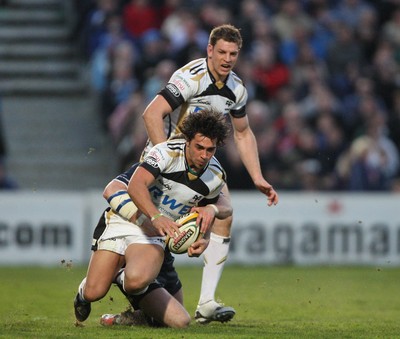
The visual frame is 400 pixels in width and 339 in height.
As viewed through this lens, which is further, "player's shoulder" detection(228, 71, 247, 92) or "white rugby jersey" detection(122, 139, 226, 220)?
"player's shoulder" detection(228, 71, 247, 92)

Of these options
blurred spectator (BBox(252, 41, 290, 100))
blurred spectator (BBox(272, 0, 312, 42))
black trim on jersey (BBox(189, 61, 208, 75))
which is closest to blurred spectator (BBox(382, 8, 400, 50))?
blurred spectator (BBox(272, 0, 312, 42))

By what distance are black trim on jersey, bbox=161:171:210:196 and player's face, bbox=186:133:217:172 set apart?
0.18 metres

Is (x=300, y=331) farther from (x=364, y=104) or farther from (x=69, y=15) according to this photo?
(x=69, y=15)

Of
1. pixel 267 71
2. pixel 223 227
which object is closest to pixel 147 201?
pixel 223 227

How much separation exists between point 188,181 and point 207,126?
1.82 ft

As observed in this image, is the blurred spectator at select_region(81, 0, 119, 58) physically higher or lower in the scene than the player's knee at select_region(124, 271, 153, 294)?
higher

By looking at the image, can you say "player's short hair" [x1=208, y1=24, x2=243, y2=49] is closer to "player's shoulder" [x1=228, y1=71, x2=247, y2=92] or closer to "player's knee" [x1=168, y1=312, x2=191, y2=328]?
"player's shoulder" [x1=228, y1=71, x2=247, y2=92]

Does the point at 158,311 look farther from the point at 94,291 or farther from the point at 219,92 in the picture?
the point at 219,92

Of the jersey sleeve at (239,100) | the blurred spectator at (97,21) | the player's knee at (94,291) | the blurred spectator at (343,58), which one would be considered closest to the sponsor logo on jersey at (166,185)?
the player's knee at (94,291)

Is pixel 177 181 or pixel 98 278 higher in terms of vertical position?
pixel 177 181

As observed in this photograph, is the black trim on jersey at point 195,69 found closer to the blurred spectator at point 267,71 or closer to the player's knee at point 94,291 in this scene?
the player's knee at point 94,291

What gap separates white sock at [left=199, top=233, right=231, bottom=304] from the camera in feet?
34.5

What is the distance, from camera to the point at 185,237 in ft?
30.7

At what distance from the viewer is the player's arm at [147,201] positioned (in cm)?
928
